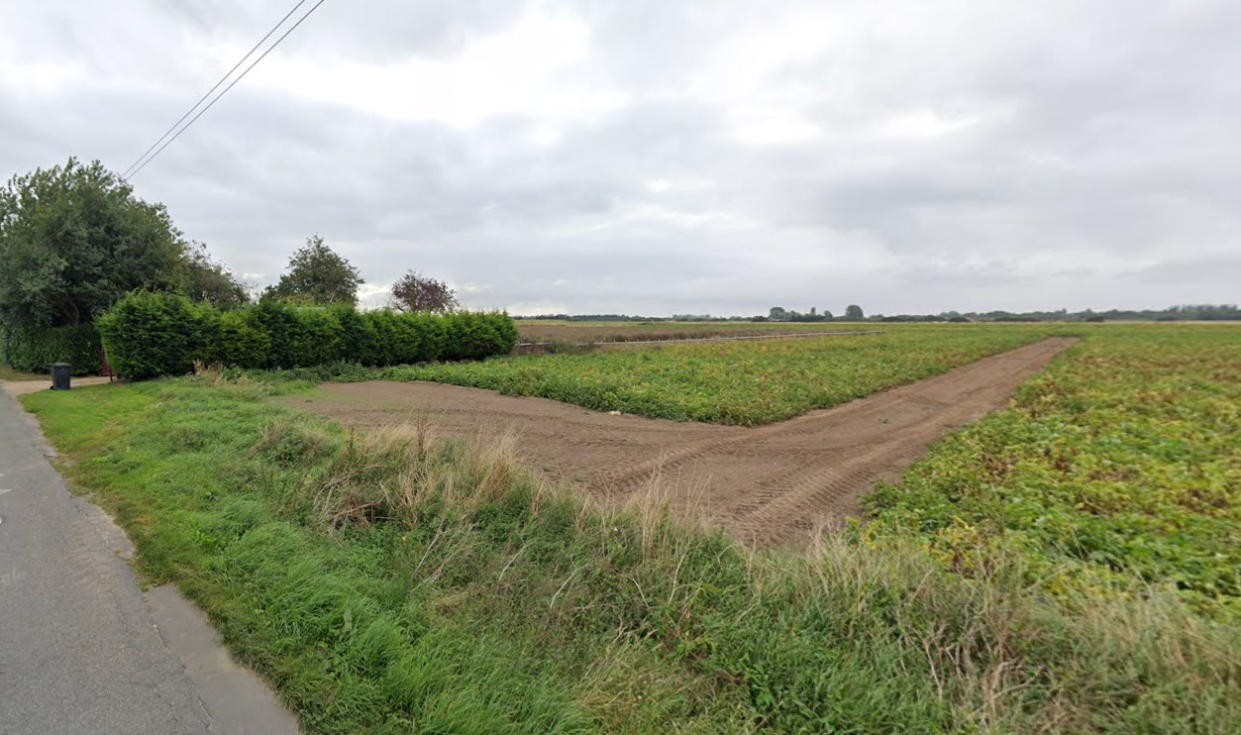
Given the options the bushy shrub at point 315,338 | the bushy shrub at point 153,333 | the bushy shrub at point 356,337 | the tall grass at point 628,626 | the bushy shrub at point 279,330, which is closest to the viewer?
the tall grass at point 628,626

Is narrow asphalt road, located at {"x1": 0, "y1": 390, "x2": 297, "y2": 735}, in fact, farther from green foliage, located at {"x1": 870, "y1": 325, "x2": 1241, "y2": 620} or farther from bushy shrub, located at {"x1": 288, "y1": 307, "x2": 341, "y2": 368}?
bushy shrub, located at {"x1": 288, "y1": 307, "x2": 341, "y2": 368}

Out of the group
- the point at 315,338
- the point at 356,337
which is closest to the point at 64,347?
the point at 315,338

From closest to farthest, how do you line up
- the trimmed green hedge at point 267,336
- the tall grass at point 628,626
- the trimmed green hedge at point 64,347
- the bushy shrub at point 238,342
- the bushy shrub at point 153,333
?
the tall grass at point 628,626
the bushy shrub at point 153,333
the trimmed green hedge at point 267,336
the bushy shrub at point 238,342
the trimmed green hedge at point 64,347

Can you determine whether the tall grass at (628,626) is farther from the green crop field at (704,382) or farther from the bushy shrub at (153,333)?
the bushy shrub at (153,333)

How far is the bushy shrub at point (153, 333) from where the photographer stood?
15.7 metres

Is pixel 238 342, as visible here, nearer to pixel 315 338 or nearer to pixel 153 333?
pixel 153 333

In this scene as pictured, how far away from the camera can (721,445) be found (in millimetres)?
9180

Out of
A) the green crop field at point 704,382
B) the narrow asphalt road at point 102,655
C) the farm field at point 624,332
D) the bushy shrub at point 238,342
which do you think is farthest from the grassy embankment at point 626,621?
the farm field at point 624,332

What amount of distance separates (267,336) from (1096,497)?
22243 millimetres

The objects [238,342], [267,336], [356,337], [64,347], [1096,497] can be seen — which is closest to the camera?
[1096,497]

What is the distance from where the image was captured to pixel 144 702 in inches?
106

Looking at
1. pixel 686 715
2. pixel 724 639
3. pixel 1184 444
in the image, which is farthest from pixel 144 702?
pixel 1184 444

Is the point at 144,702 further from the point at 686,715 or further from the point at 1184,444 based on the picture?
the point at 1184,444

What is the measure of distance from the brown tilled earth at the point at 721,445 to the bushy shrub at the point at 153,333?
17.6 ft
